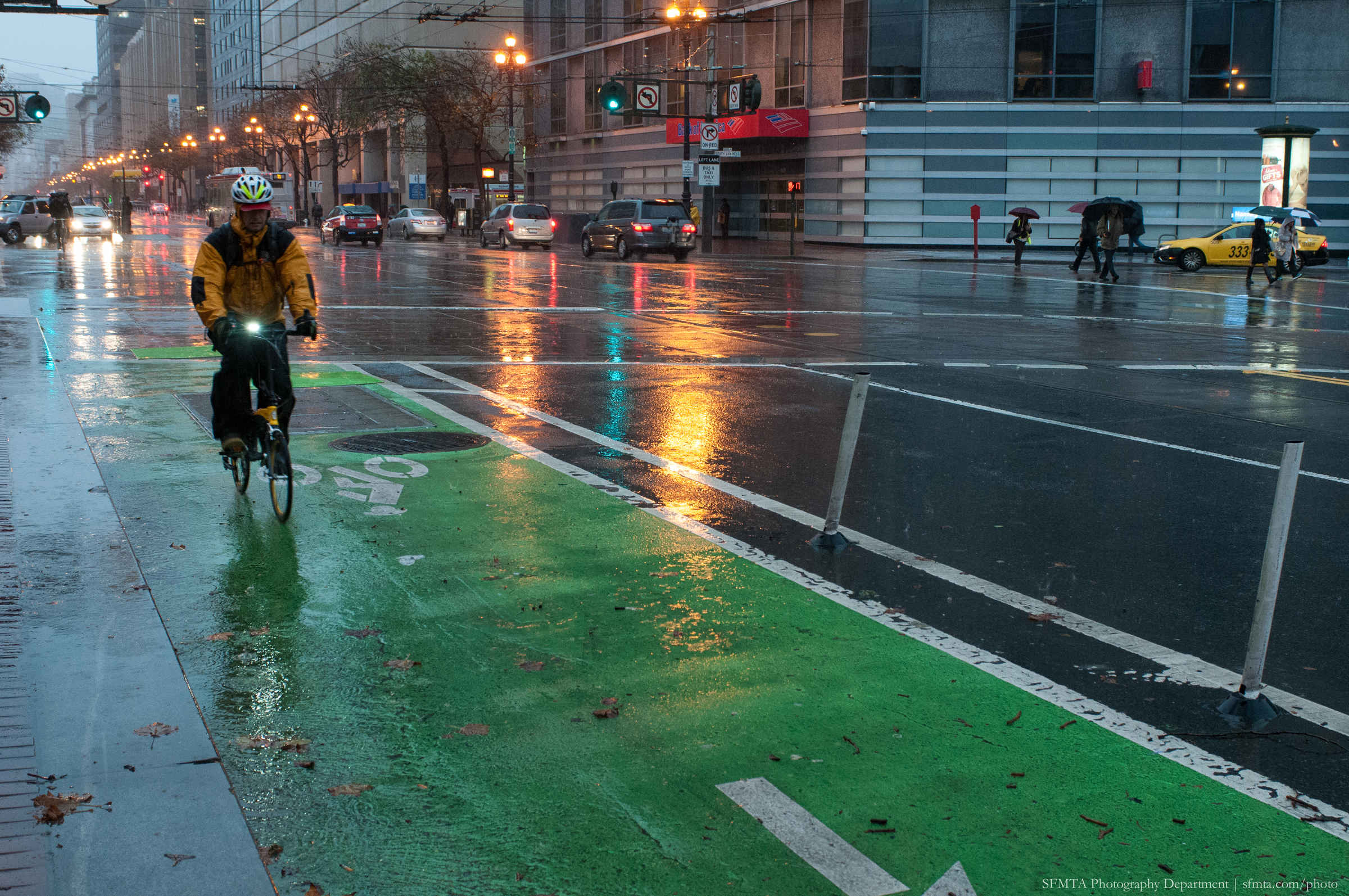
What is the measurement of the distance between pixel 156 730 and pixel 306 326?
3.27 metres

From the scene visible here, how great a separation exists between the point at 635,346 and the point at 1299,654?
36.6ft

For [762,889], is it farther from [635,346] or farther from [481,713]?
[635,346]

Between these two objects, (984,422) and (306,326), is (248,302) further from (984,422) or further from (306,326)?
(984,422)

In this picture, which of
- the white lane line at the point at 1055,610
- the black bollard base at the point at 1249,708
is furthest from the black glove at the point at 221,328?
the black bollard base at the point at 1249,708

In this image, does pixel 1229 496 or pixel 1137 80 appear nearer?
pixel 1229 496

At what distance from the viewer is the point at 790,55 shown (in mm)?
52406

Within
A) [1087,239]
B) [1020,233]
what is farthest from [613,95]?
[1087,239]

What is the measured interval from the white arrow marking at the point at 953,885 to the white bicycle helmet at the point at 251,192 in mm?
5083

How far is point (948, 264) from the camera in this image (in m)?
40.0

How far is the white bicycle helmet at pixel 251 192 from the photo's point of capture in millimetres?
6938

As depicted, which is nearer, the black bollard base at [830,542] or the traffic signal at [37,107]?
the black bollard base at [830,542]

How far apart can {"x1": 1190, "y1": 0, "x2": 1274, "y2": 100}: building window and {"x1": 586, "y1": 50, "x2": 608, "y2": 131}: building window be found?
28.9m

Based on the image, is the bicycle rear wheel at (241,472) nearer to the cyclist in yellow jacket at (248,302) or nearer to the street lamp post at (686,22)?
the cyclist in yellow jacket at (248,302)

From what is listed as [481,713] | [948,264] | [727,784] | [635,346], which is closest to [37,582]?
[481,713]
